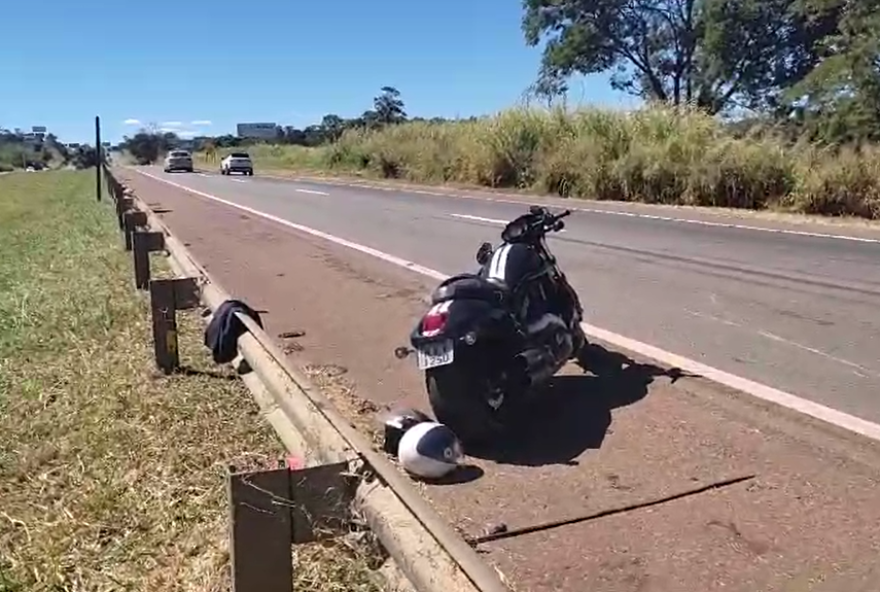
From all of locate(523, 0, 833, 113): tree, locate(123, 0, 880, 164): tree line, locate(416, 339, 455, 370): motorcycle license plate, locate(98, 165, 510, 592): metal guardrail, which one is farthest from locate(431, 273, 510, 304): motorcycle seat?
locate(523, 0, 833, 113): tree

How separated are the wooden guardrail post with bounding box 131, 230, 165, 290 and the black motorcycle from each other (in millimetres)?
4032

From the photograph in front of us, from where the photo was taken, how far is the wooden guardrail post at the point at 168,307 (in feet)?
19.7

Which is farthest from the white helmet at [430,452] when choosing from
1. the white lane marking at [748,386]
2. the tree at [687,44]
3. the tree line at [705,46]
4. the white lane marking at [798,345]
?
the tree at [687,44]

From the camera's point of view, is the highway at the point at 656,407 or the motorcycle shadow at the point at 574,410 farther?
the motorcycle shadow at the point at 574,410

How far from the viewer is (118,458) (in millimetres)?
4652

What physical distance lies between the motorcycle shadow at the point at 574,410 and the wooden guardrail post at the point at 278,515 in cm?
209

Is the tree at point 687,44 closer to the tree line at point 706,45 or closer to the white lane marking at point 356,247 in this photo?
the tree line at point 706,45

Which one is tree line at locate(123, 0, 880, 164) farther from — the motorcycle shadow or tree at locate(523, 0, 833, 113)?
the motorcycle shadow

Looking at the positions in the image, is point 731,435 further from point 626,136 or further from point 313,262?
point 626,136

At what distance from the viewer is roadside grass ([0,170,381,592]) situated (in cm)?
347

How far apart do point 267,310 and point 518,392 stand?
14.1 ft

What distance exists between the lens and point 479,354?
4.79m

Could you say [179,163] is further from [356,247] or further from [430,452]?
[430,452]

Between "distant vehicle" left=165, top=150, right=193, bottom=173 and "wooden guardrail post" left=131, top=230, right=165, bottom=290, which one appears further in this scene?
"distant vehicle" left=165, top=150, right=193, bottom=173
